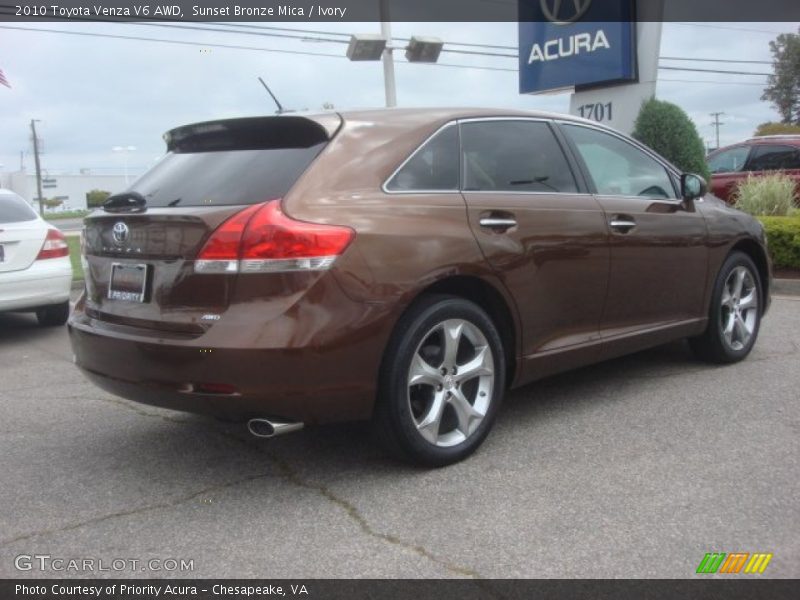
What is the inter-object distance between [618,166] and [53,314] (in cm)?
586

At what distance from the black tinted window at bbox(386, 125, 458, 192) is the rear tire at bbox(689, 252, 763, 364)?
2.39 meters

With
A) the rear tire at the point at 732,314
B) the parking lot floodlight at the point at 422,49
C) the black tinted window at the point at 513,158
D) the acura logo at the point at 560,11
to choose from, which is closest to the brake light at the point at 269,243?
the black tinted window at the point at 513,158

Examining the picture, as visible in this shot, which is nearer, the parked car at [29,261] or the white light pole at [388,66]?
the parked car at [29,261]

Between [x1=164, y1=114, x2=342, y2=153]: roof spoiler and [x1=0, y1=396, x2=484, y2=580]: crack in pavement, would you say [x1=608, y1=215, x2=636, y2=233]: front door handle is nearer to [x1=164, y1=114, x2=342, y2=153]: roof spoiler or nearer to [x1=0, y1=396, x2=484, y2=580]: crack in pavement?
[x1=164, y1=114, x2=342, y2=153]: roof spoiler

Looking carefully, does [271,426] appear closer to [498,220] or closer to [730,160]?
[498,220]

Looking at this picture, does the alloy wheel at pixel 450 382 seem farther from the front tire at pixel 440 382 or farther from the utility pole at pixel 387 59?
the utility pole at pixel 387 59

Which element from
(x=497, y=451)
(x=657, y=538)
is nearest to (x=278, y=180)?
(x=497, y=451)

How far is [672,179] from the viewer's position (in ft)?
17.0

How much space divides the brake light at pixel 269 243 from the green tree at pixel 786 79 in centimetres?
6476

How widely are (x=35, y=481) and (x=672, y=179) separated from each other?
13.4 ft

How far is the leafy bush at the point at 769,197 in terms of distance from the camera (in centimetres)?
1070

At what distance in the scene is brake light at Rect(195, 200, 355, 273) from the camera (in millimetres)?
3146
